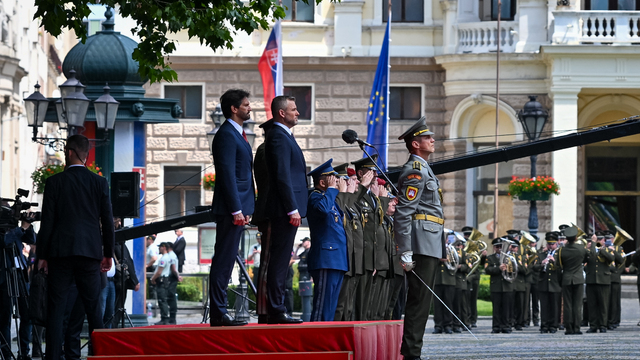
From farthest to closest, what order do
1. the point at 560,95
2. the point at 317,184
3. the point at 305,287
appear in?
the point at 560,95
the point at 305,287
the point at 317,184

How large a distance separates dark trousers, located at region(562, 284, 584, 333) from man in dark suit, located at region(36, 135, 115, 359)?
11.5 meters

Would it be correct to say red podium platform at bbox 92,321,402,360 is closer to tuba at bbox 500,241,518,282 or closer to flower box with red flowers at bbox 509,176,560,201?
tuba at bbox 500,241,518,282

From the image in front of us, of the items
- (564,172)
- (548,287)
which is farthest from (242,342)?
(564,172)

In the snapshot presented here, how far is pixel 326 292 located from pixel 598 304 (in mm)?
9549

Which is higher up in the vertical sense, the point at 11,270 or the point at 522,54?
the point at 522,54

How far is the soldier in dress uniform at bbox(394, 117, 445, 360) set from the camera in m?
10.5

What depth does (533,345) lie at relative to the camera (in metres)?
16.4

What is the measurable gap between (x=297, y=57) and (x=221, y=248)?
22664 mm

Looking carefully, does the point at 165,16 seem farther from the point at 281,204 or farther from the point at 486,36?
the point at 486,36

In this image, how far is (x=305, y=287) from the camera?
75.4 ft

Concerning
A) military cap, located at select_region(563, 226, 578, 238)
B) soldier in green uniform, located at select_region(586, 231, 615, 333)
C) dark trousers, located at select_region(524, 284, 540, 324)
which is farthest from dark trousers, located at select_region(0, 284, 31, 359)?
soldier in green uniform, located at select_region(586, 231, 615, 333)

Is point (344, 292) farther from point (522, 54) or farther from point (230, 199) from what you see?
point (522, 54)

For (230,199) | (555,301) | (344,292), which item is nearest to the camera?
(230,199)

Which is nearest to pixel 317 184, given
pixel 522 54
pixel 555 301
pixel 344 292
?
pixel 344 292
